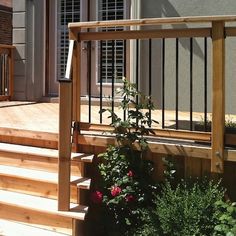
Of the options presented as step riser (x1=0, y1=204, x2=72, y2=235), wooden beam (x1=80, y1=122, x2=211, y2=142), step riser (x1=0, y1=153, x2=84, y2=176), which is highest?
wooden beam (x1=80, y1=122, x2=211, y2=142)

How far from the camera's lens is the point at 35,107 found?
6480 mm

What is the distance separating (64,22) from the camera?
7.27 m

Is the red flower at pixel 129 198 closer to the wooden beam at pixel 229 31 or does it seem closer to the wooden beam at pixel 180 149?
the wooden beam at pixel 180 149

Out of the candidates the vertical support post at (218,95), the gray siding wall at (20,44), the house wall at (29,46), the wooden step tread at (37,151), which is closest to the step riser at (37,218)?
the wooden step tread at (37,151)

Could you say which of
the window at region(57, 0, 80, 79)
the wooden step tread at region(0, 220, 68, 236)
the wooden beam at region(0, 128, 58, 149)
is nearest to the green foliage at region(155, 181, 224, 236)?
the wooden step tread at region(0, 220, 68, 236)

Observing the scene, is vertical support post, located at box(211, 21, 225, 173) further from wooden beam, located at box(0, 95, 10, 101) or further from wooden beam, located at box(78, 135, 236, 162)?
wooden beam, located at box(0, 95, 10, 101)

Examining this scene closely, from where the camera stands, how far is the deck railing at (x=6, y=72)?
7396 mm

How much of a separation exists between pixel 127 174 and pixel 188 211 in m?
0.70

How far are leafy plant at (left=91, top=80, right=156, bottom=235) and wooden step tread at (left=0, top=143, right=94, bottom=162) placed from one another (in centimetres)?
19

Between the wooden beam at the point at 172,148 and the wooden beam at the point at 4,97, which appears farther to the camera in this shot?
the wooden beam at the point at 4,97

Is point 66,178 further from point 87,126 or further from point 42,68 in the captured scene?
point 42,68

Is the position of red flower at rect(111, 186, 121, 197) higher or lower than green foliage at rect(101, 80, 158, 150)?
lower

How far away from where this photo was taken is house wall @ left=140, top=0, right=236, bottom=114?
577 cm

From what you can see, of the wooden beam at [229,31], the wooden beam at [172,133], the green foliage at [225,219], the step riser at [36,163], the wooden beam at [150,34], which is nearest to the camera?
the green foliage at [225,219]
